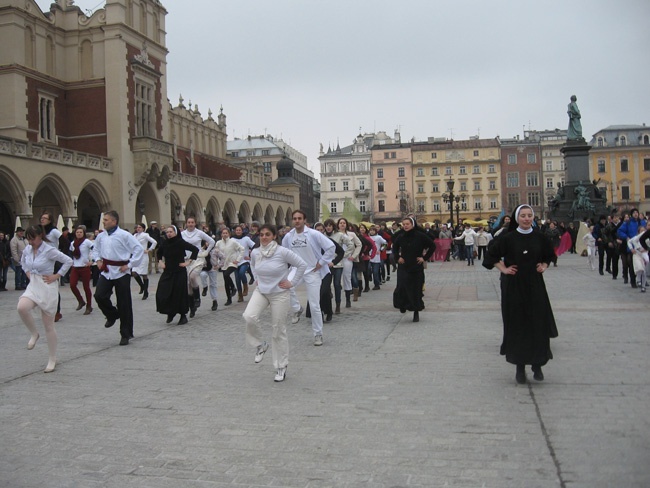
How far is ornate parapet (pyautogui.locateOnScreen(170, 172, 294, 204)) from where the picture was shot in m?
48.1

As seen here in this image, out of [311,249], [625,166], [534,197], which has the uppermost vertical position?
[625,166]

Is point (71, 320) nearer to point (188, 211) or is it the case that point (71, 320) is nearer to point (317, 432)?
point (317, 432)

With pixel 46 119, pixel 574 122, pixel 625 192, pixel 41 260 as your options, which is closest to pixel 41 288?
pixel 41 260

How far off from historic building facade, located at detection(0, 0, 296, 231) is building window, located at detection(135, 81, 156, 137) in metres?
0.06

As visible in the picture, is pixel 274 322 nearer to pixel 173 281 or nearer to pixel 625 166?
pixel 173 281

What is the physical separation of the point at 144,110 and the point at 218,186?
12615mm

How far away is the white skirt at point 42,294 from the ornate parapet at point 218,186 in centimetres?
3873

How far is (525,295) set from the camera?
6.72 metres

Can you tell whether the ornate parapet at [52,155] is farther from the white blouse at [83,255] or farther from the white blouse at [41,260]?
the white blouse at [41,260]

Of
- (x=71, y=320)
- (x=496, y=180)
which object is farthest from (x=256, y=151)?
(x=71, y=320)

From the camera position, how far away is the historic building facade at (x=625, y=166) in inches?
3509

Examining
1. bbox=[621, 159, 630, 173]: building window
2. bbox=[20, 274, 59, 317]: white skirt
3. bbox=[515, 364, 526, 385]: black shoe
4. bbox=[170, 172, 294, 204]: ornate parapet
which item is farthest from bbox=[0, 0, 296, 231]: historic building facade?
bbox=[621, 159, 630, 173]: building window

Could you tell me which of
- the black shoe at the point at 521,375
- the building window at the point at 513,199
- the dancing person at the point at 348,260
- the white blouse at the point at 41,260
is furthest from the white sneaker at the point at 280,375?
the building window at the point at 513,199

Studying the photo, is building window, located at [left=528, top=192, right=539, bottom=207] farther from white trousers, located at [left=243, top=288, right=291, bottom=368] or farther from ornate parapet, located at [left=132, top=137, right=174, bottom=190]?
white trousers, located at [left=243, top=288, right=291, bottom=368]
